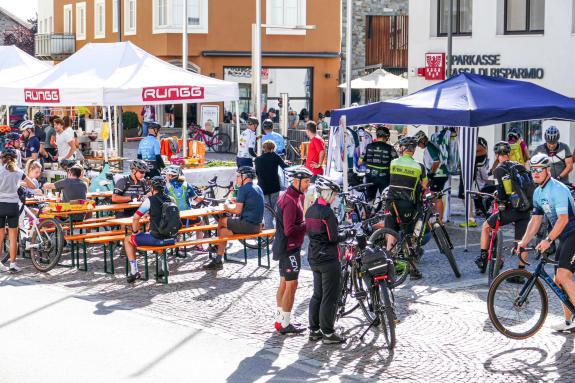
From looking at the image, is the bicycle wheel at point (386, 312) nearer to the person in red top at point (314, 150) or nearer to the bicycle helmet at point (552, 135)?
the bicycle helmet at point (552, 135)

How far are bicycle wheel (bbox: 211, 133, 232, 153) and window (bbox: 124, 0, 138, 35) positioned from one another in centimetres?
1099

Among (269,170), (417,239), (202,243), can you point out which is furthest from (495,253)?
(269,170)

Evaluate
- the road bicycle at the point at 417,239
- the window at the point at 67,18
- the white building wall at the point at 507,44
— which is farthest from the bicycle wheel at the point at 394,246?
the window at the point at 67,18

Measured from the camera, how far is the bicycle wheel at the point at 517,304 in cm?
1194

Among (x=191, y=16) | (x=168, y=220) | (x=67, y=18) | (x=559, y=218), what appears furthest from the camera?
(x=67, y=18)

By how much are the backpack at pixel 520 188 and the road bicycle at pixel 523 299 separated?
2961 mm

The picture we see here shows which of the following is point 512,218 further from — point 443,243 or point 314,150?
point 314,150

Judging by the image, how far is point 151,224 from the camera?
15.5m

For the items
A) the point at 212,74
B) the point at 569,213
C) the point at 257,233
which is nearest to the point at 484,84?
the point at 257,233

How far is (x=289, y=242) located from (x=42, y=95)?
11.1 meters

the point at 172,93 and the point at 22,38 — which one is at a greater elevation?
the point at 22,38

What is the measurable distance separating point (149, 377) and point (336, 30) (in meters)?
41.5

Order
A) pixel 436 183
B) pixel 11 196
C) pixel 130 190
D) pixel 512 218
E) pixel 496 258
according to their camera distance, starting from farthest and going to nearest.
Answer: pixel 436 183 → pixel 130 190 → pixel 11 196 → pixel 512 218 → pixel 496 258

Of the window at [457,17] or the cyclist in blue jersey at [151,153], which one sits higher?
the window at [457,17]
